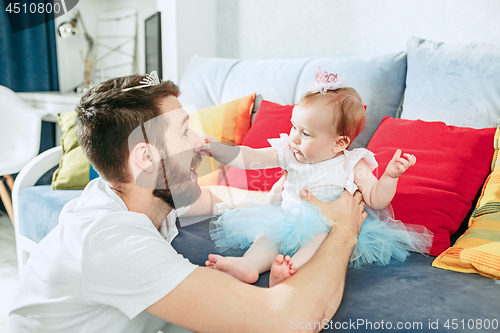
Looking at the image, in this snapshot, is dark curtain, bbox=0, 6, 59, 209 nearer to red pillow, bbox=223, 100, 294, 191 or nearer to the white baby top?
red pillow, bbox=223, 100, 294, 191

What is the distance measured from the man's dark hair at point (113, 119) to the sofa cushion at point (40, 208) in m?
0.85

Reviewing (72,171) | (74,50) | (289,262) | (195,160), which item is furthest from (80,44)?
(289,262)

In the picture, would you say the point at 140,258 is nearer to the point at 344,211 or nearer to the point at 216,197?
the point at 344,211

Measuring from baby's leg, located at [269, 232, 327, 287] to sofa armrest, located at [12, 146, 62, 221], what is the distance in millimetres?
1548

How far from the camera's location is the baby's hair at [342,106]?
1064 mm

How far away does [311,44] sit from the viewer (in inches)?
84.4

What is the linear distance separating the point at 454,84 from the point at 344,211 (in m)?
0.70

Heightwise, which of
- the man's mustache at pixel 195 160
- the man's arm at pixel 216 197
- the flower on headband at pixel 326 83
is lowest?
the man's arm at pixel 216 197

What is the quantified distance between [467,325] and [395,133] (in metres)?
0.71

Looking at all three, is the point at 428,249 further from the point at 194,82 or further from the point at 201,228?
the point at 194,82

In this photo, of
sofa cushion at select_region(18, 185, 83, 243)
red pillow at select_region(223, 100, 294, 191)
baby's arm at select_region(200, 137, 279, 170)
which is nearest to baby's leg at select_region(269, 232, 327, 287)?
baby's arm at select_region(200, 137, 279, 170)

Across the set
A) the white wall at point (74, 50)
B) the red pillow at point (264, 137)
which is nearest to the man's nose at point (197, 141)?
the red pillow at point (264, 137)

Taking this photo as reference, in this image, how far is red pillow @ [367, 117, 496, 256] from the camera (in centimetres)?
104

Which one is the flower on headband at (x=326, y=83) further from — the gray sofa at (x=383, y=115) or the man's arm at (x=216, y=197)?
the man's arm at (x=216, y=197)
